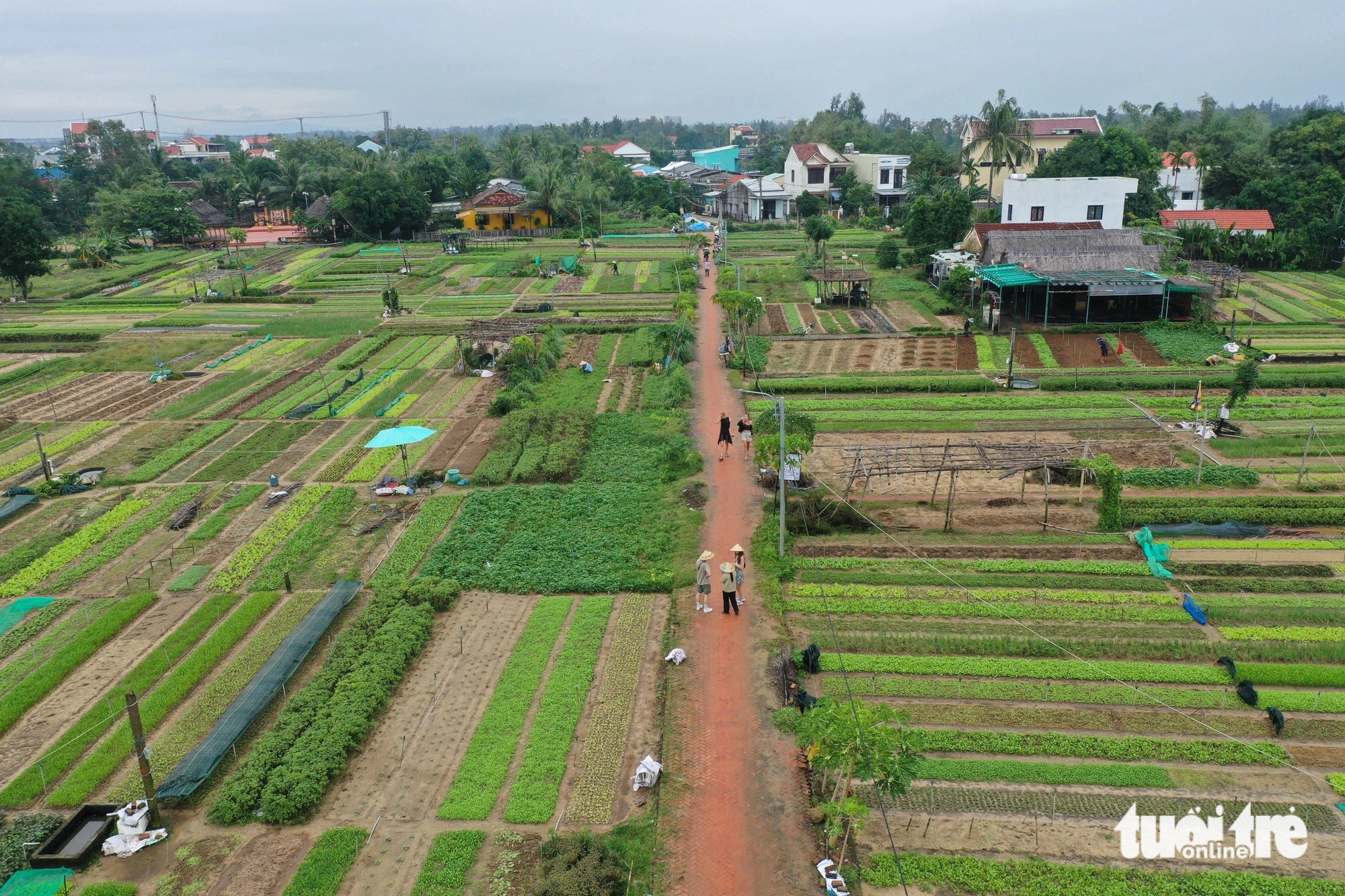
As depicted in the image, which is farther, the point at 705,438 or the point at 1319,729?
the point at 705,438

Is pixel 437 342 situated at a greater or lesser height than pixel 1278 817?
greater

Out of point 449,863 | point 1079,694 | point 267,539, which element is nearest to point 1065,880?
point 1079,694

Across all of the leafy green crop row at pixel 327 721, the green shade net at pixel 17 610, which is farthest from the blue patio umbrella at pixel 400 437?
the green shade net at pixel 17 610

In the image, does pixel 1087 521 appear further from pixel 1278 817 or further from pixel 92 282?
pixel 92 282

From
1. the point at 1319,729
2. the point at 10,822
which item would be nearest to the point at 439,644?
the point at 10,822

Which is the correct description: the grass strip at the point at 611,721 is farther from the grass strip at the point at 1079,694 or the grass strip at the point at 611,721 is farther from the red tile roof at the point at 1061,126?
the red tile roof at the point at 1061,126

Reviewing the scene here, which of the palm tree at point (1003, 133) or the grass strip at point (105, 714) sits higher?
the palm tree at point (1003, 133)
